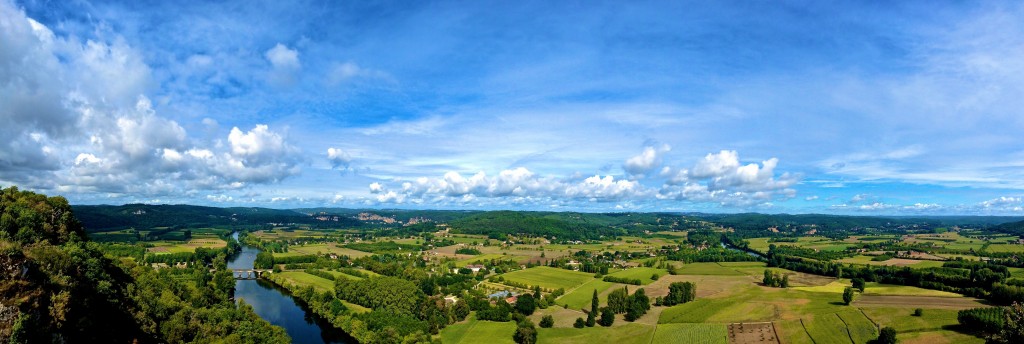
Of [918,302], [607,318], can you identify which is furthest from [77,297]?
[918,302]

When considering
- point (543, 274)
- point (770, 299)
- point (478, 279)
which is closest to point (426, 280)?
point (478, 279)

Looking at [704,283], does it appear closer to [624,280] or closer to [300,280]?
[624,280]

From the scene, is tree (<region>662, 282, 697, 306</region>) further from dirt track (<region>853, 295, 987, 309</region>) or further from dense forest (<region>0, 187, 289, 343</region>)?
dense forest (<region>0, 187, 289, 343</region>)

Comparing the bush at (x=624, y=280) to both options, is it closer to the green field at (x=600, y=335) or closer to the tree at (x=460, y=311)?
the green field at (x=600, y=335)

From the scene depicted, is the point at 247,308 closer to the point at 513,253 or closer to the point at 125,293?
the point at 125,293

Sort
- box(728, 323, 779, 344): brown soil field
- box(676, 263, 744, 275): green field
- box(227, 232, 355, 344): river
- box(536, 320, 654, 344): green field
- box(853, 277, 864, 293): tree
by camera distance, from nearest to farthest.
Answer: box(728, 323, 779, 344): brown soil field < box(536, 320, 654, 344): green field < box(227, 232, 355, 344): river < box(853, 277, 864, 293): tree < box(676, 263, 744, 275): green field

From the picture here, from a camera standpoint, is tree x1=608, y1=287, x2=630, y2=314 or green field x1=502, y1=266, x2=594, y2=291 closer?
tree x1=608, y1=287, x2=630, y2=314

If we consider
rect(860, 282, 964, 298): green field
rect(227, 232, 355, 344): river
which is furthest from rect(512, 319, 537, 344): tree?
rect(860, 282, 964, 298): green field
